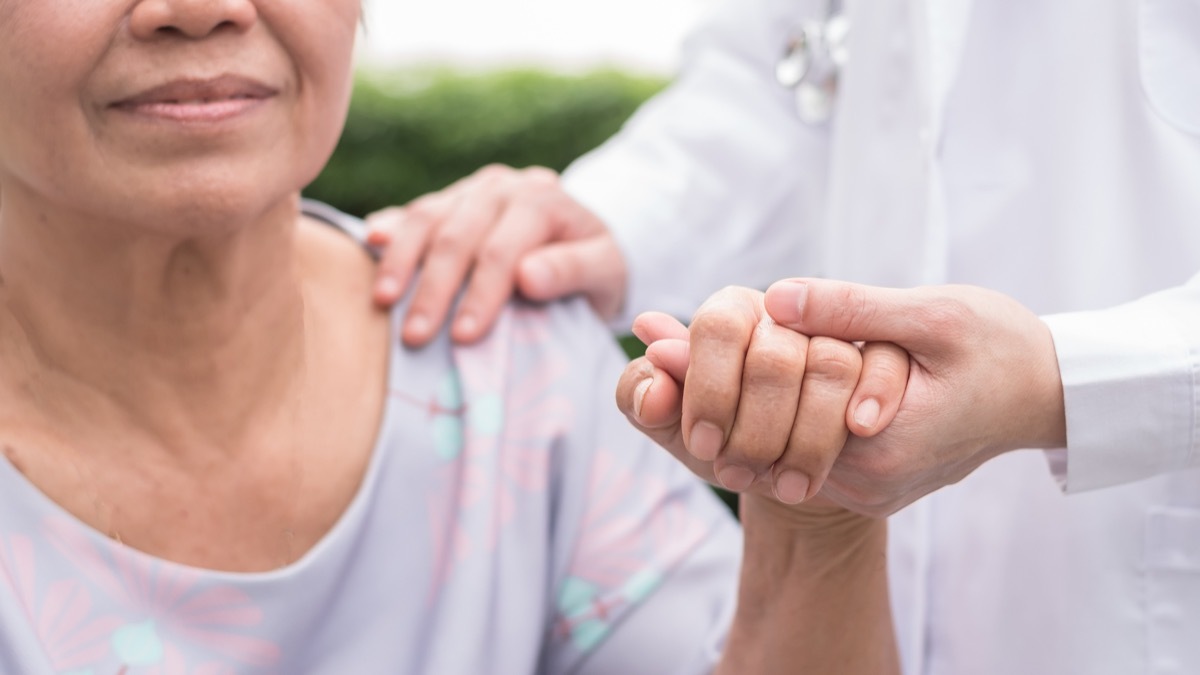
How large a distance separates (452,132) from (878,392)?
4.55 m

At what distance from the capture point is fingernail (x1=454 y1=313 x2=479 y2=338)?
5.87 ft

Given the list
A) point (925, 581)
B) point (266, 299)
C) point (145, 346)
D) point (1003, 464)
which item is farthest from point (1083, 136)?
point (145, 346)

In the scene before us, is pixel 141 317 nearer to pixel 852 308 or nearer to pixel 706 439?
pixel 706 439

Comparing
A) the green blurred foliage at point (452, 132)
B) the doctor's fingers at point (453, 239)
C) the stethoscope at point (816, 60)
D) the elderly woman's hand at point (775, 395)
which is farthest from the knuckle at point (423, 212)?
the green blurred foliage at point (452, 132)

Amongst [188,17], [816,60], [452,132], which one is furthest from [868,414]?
[452,132]

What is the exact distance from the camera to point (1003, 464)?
5.91 feet

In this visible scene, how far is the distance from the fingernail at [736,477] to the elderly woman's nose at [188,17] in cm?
73

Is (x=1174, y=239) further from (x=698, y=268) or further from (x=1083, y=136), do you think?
(x=698, y=268)

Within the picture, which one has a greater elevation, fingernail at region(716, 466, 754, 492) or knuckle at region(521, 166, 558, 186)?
knuckle at region(521, 166, 558, 186)

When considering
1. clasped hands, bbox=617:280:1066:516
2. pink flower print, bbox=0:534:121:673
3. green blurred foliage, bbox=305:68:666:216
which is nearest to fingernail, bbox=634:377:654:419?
clasped hands, bbox=617:280:1066:516

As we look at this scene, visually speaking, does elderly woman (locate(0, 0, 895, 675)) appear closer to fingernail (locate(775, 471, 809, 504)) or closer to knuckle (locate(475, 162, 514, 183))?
fingernail (locate(775, 471, 809, 504))

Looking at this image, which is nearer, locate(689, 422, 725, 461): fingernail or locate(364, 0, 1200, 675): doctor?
locate(689, 422, 725, 461): fingernail

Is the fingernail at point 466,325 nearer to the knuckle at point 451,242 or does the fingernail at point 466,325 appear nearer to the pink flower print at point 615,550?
the knuckle at point 451,242

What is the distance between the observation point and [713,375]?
1227 millimetres
